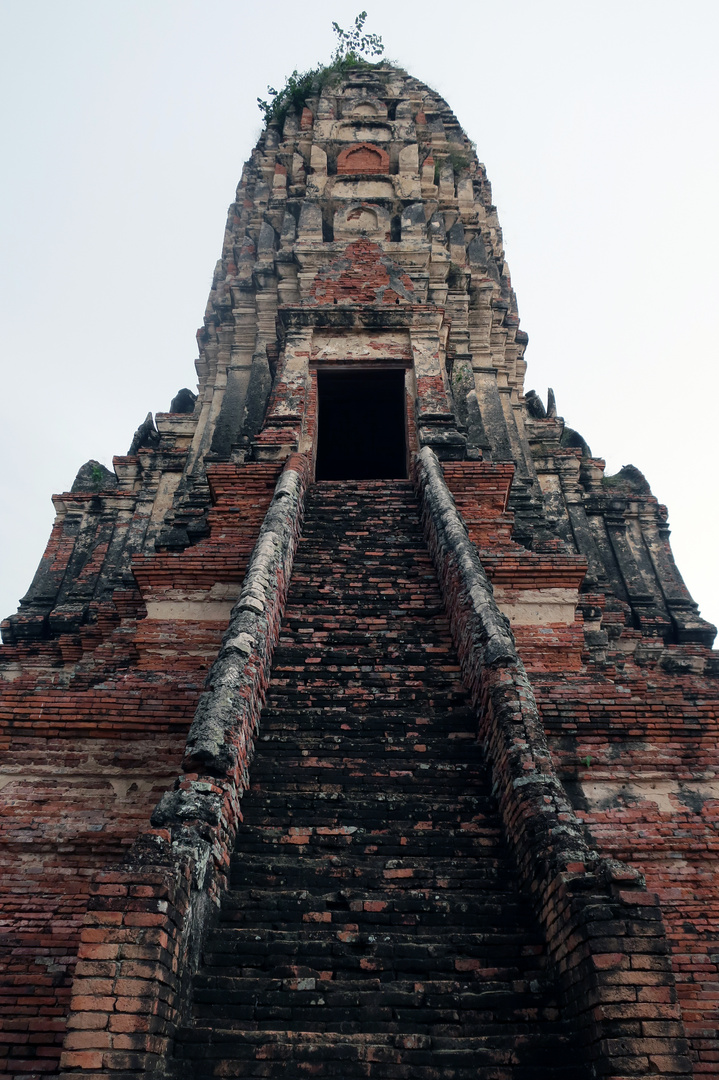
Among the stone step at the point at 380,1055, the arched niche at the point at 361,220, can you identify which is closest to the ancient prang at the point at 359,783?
the stone step at the point at 380,1055

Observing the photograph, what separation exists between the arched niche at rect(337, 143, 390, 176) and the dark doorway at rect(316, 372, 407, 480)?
5068mm

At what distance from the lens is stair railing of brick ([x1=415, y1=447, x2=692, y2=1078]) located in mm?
3502

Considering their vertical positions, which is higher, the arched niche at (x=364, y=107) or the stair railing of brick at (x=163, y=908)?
the arched niche at (x=364, y=107)

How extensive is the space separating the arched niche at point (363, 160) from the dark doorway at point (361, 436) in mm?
5068

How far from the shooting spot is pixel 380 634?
7.11 m

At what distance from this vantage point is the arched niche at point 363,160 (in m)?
16.2

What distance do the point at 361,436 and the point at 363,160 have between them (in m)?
5.77

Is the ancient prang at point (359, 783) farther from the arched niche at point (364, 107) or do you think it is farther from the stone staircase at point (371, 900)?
the arched niche at point (364, 107)

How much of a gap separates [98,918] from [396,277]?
1104cm

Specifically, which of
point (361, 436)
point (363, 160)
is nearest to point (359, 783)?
point (361, 436)

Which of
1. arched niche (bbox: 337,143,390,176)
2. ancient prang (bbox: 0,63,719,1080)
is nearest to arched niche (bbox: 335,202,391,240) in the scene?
arched niche (bbox: 337,143,390,176)

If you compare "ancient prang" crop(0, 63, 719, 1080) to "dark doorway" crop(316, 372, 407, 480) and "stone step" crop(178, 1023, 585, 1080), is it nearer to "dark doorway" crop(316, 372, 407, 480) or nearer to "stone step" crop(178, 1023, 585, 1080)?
"stone step" crop(178, 1023, 585, 1080)

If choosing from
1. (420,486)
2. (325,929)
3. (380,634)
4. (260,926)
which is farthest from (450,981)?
(420,486)

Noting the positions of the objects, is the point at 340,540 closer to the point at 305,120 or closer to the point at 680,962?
the point at 680,962
